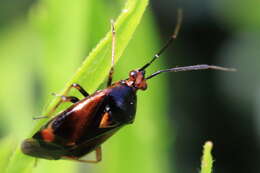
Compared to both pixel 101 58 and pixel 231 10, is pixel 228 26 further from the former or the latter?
pixel 101 58

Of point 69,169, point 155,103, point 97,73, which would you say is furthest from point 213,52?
point 97,73

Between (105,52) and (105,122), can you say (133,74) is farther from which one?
(105,52)

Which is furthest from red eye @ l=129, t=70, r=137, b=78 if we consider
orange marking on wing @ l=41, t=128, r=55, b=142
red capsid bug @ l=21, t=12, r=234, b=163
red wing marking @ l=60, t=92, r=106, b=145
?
orange marking on wing @ l=41, t=128, r=55, b=142

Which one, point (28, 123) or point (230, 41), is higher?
point (230, 41)

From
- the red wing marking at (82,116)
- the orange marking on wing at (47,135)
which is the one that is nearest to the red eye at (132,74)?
the red wing marking at (82,116)

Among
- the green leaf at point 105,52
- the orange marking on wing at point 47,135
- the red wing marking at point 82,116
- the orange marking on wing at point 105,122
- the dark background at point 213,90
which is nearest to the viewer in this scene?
the green leaf at point 105,52

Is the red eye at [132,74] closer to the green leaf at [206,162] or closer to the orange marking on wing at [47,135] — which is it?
the orange marking on wing at [47,135]

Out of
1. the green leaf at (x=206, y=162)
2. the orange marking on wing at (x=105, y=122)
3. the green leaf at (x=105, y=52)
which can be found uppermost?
the green leaf at (x=105, y=52)

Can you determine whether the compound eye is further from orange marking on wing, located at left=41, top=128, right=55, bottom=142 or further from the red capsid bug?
orange marking on wing, located at left=41, top=128, right=55, bottom=142

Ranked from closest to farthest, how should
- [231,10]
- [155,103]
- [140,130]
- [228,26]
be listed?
[140,130], [155,103], [231,10], [228,26]
